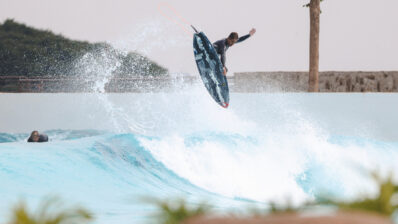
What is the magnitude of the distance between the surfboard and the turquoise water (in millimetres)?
1545

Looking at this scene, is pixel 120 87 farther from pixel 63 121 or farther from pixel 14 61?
pixel 14 61

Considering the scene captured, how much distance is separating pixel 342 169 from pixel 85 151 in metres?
4.87

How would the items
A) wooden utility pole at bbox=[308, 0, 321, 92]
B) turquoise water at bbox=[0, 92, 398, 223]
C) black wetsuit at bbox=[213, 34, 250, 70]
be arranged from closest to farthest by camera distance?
turquoise water at bbox=[0, 92, 398, 223] < black wetsuit at bbox=[213, 34, 250, 70] < wooden utility pole at bbox=[308, 0, 321, 92]

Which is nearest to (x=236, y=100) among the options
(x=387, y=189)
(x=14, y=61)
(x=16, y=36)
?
(x=387, y=189)

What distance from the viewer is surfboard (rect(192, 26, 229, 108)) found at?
31.2ft

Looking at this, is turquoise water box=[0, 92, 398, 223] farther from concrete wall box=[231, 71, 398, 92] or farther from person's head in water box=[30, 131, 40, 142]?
concrete wall box=[231, 71, 398, 92]

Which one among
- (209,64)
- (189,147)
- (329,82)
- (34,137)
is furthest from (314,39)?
(34,137)

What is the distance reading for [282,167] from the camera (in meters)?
10.8

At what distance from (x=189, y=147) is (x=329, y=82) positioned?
7029 mm

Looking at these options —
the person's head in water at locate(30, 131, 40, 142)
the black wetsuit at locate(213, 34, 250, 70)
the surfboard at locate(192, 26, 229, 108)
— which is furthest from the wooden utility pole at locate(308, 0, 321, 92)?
the person's head in water at locate(30, 131, 40, 142)

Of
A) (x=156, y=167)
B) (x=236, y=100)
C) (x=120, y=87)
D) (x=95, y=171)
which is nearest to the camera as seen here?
(x=95, y=171)

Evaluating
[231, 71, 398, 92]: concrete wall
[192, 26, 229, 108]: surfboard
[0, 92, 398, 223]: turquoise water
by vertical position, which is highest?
[192, 26, 229, 108]: surfboard

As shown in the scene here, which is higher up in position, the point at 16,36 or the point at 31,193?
the point at 16,36

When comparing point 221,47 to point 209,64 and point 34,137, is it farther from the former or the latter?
point 34,137
